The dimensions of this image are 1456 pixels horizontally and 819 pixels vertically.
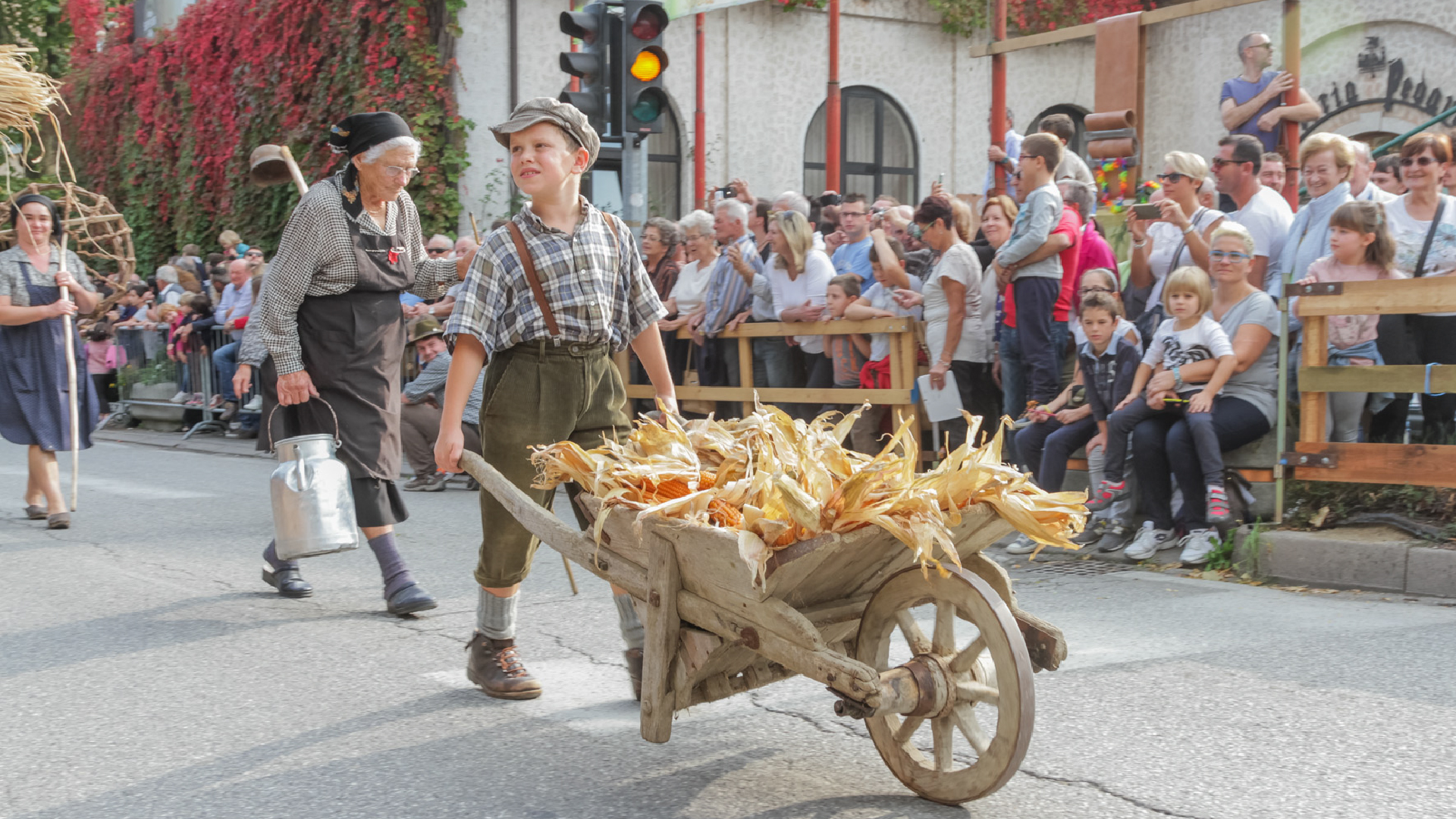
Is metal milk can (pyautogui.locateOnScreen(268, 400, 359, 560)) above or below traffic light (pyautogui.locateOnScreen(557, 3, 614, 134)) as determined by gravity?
below

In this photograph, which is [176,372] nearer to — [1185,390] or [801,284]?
[801,284]

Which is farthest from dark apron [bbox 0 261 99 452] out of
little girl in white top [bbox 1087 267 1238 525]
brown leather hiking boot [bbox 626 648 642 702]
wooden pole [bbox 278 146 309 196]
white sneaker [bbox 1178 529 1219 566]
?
white sneaker [bbox 1178 529 1219 566]

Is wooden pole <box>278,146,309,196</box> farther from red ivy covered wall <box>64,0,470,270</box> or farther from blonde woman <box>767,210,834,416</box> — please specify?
red ivy covered wall <box>64,0,470,270</box>

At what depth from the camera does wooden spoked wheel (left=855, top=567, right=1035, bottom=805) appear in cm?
318

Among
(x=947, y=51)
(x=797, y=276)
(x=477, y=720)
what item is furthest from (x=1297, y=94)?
(x=947, y=51)

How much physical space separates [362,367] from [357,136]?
3.30 ft

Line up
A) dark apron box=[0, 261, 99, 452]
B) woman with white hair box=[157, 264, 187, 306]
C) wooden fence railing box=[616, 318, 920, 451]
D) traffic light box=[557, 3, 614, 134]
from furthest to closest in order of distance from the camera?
woman with white hair box=[157, 264, 187, 306]
traffic light box=[557, 3, 614, 134]
wooden fence railing box=[616, 318, 920, 451]
dark apron box=[0, 261, 99, 452]

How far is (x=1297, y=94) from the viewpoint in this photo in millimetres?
10336

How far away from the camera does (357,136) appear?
5.98 meters

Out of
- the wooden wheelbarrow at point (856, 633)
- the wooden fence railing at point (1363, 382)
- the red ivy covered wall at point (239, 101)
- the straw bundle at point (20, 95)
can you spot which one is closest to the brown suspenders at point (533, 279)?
the wooden wheelbarrow at point (856, 633)

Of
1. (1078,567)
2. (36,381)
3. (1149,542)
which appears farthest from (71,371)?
(1149,542)

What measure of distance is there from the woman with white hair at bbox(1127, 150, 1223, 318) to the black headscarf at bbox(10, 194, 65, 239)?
22.5 ft

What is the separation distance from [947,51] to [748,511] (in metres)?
19.5

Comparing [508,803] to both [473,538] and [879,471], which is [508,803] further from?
[473,538]
